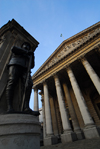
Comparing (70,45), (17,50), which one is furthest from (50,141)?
(70,45)

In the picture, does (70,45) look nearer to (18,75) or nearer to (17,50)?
(17,50)

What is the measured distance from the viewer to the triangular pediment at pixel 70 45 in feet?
44.3

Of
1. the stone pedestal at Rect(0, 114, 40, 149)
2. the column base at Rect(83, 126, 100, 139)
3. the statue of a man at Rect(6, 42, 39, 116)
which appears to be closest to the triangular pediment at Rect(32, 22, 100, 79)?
the column base at Rect(83, 126, 100, 139)

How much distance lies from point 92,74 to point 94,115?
871 cm

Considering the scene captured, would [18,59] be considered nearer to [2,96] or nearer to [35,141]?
[2,96]

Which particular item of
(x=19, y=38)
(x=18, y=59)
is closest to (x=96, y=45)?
(x=19, y=38)

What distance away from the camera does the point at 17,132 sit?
1.57 meters

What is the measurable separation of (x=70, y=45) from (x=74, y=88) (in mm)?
8871

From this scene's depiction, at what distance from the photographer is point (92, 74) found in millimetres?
10430

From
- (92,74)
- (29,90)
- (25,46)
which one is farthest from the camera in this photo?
(92,74)

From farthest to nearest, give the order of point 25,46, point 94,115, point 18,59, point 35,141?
point 94,115
point 25,46
point 18,59
point 35,141

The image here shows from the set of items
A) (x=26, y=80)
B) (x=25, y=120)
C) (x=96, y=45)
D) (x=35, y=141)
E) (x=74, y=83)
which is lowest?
(x=35, y=141)

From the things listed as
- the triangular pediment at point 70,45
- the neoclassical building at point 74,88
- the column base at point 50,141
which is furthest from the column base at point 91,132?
the triangular pediment at point 70,45

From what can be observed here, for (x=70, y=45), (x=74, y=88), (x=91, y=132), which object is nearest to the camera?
(x=91, y=132)
